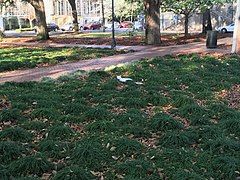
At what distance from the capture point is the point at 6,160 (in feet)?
16.1

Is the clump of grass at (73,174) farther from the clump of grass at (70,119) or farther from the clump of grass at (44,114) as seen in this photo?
the clump of grass at (44,114)

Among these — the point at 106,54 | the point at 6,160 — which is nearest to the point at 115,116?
the point at 6,160

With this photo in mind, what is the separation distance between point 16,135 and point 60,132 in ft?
1.99

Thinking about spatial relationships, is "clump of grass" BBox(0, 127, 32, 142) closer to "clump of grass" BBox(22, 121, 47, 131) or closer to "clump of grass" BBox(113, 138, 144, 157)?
"clump of grass" BBox(22, 121, 47, 131)

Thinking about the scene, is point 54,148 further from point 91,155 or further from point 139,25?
point 139,25

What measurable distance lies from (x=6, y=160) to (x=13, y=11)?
67481mm

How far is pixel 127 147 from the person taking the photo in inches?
210

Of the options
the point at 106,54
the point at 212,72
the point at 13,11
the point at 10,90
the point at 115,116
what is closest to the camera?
the point at 115,116

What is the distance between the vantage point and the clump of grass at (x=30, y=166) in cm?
462

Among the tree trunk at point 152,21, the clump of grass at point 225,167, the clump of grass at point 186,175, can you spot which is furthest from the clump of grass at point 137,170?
the tree trunk at point 152,21

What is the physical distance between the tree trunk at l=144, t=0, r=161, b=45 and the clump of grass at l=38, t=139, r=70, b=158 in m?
15.9

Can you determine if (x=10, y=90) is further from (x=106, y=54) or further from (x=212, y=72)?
(x=106, y=54)

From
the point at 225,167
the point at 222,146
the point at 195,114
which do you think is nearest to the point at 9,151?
the point at 225,167

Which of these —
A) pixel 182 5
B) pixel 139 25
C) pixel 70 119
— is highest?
pixel 182 5
